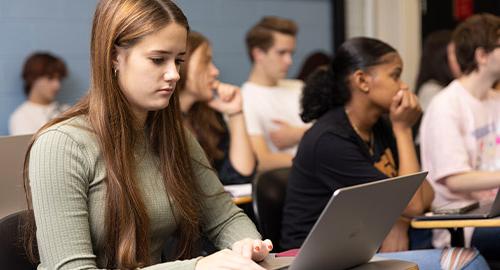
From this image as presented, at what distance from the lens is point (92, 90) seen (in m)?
1.85

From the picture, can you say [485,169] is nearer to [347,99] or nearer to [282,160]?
[347,99]

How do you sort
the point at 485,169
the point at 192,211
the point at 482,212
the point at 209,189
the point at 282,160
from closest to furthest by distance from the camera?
the point at 192,211 < the point at 209,189 < the point at 482,212 < the point at 485,169 < the point at 282,160

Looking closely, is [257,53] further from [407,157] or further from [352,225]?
[352,225]

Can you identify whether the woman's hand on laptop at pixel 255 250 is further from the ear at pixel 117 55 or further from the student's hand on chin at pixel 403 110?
the student's hand on chin at pixel 403 110

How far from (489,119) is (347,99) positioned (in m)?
0.67

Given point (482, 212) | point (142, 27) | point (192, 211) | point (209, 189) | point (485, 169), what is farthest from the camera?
point (485, 169)

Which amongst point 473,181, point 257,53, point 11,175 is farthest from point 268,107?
point 11,175

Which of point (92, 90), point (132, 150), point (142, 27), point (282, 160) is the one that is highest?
point (142, 27)

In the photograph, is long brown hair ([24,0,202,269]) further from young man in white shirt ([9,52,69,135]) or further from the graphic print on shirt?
young man in white shirt ([9,52,69,135])

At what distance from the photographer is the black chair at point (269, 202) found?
2748 mm

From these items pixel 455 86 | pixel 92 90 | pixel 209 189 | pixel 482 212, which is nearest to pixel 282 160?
pixel 455 86

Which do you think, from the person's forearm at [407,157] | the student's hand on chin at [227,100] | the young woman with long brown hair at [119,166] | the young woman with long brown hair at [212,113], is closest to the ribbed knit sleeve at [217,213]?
the young woman with long brown hair at [119,166]

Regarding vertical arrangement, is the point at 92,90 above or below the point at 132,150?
above

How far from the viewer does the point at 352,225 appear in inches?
65.4
